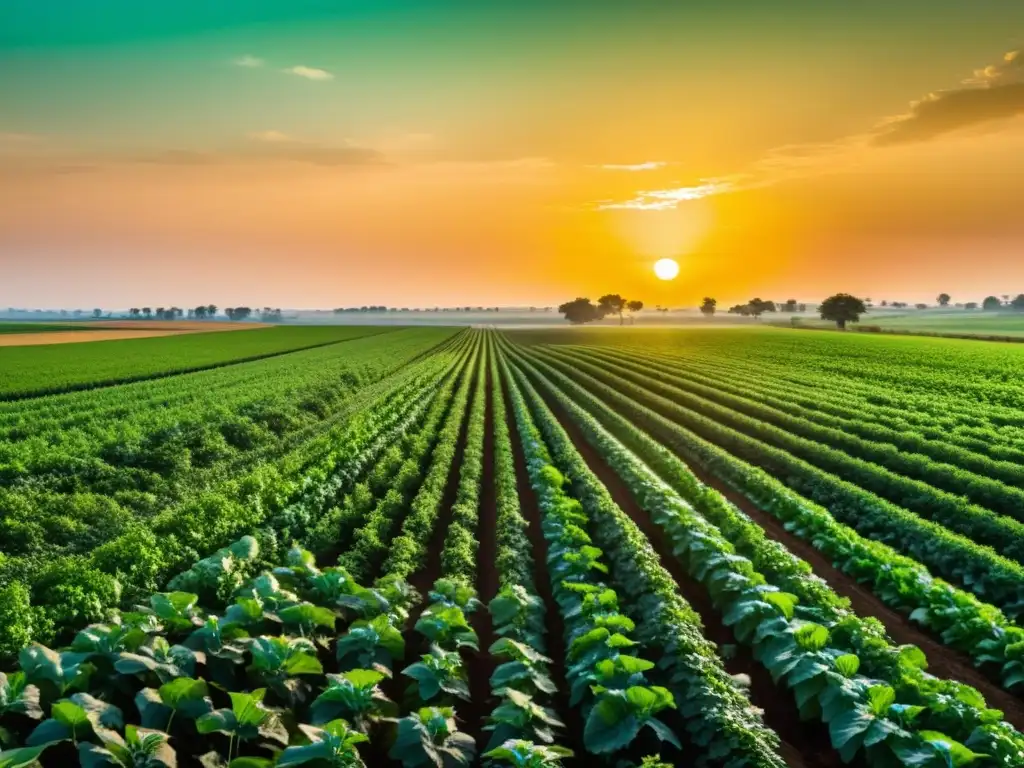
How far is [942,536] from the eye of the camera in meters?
13.1

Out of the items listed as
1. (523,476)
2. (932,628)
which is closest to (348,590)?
(932,628)

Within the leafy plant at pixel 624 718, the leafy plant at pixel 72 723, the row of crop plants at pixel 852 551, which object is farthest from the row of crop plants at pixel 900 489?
the leafy plant at pixel 72 723

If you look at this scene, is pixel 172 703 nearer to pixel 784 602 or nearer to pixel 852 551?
pixel 784 602

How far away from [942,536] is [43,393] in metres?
37.5

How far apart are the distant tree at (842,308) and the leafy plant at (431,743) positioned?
5374 inches

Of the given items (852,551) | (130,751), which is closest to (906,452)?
(852,551)

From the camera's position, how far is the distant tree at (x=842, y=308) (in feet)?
420

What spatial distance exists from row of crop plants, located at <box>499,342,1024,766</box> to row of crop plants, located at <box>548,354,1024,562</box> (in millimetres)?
5753

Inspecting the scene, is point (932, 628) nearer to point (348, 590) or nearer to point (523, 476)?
point (348, 590)

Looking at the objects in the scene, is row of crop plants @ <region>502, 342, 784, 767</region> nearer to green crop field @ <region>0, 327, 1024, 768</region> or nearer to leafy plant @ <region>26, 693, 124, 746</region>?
green crop field @ <region>0, 327, 1024, 768</region>

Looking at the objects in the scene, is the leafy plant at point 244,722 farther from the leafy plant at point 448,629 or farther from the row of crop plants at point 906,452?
the row of crop plants at point 906,452

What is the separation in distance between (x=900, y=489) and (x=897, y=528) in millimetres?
3176

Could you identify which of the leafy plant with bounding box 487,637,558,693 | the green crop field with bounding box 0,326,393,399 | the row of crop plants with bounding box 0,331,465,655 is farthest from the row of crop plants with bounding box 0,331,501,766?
the green crop field with bounding box 0,326,393,399

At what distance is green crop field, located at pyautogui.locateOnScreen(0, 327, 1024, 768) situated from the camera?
6.17 meters
